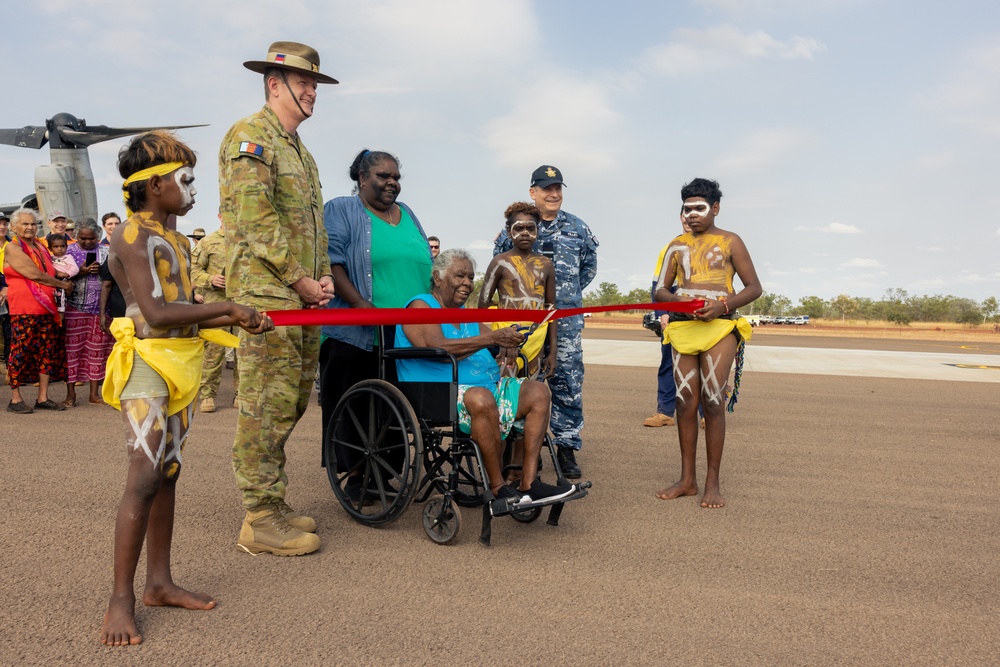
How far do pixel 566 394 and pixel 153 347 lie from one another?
3553 mm

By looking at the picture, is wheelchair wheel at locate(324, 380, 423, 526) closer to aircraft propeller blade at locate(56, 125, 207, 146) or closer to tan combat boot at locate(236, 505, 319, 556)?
tan combat boot at locate(236, 505, 319, 556)

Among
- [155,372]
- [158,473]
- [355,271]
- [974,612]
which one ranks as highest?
[355,271]

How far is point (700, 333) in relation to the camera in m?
5.12

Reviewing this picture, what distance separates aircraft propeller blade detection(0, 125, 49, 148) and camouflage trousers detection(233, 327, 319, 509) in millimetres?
30640

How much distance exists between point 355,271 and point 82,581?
216 centimetres

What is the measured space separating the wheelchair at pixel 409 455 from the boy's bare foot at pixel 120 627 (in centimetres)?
146

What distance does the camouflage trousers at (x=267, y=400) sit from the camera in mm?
3828

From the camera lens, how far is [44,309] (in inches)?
335

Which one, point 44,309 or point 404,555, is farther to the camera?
point 44,309

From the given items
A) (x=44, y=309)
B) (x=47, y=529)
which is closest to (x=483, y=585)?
(x=47, y=529)

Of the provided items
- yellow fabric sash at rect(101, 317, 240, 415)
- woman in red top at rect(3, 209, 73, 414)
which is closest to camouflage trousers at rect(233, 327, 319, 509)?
yellow fabric sash at rect(101, 317, 240, 415)

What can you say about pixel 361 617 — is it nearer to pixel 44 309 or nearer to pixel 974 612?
pixel 974 612

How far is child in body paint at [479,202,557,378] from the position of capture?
5508 millimetres

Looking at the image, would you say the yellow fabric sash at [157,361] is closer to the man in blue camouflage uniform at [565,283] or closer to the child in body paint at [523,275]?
the child in body paint at [523,275]
